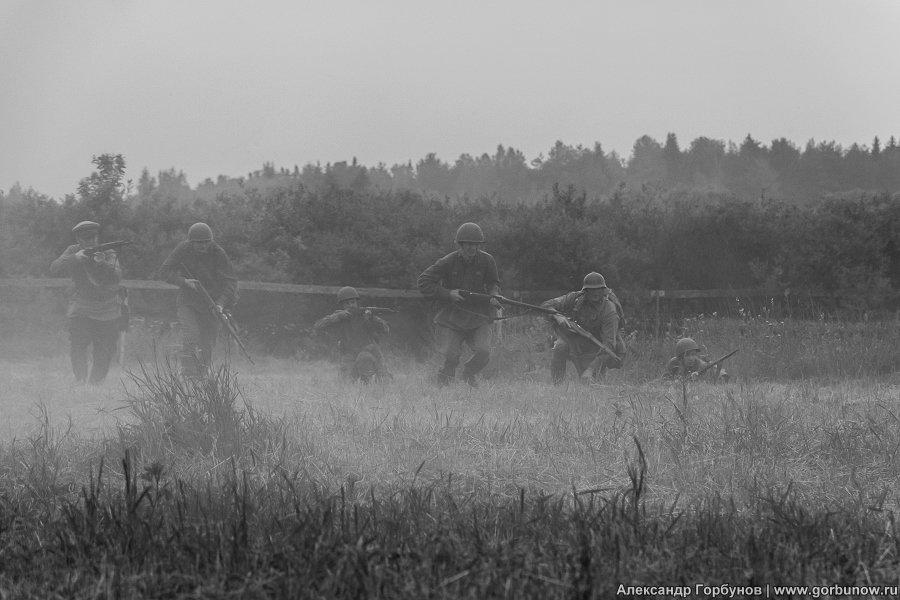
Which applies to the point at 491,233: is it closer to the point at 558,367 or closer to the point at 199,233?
the point at 558,367

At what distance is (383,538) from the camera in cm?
333

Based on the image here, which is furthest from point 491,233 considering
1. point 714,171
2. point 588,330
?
point 714,171

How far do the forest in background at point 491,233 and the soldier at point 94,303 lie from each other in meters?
6.39

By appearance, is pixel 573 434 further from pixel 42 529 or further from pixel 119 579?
pixel 119 579

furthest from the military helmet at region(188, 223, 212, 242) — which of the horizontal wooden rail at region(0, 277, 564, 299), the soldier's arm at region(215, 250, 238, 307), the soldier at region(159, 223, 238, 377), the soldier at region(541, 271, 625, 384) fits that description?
the horizontal wooden rail at region(0, 277, 564, 299)

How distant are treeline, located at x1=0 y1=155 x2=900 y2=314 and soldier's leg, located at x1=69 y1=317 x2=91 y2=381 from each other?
6.35 meters

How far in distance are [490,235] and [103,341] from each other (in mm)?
8788

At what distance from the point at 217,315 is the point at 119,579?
9394 millimetres

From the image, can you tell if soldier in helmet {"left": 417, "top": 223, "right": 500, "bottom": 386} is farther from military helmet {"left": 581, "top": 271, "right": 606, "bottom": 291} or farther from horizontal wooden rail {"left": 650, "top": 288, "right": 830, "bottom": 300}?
horizontal wooden rail {"left": 650, "top": 288, "right": 830, "bottom": 300}

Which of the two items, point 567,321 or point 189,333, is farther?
point 567,321

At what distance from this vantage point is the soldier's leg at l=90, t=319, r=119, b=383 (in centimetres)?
1262

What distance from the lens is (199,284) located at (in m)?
11.9

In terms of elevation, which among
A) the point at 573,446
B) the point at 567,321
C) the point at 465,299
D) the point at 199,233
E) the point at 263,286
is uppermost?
the point at 199,233

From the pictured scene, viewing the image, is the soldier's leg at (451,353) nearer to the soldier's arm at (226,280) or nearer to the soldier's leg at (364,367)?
the soldier's leg at (364,367)
